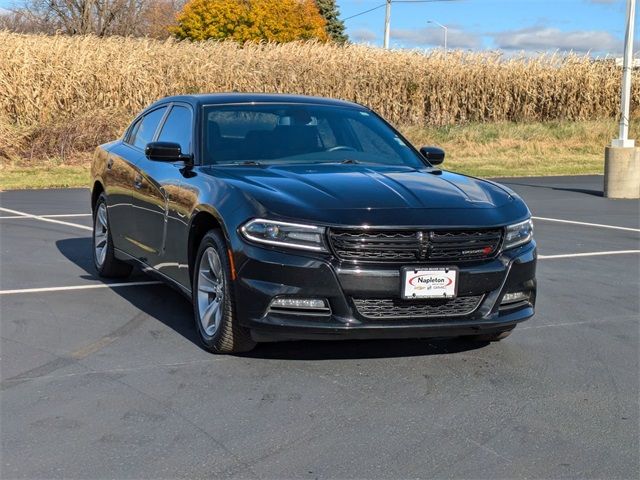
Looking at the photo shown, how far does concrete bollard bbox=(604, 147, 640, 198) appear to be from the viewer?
18125 mm

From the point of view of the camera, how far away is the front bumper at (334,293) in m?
5.55

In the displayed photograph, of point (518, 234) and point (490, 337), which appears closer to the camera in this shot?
point (518, 234)

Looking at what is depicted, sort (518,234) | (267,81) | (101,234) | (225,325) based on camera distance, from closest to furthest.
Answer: (225,325), (518,234), (101,234), (267,81)

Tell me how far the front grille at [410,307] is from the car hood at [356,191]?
45cm

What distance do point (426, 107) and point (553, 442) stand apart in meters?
28.5

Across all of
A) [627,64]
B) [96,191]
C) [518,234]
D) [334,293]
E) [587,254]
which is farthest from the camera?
[627,64]

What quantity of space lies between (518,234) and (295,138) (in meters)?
1.87

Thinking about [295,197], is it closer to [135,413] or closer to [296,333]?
[296,333]

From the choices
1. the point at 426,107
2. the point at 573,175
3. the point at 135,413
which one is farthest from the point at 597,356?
the point at 426,107

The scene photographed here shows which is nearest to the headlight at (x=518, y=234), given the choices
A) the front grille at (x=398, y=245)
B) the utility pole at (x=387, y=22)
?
the front grille at (x=398, y=245)

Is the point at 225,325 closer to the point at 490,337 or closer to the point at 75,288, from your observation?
the point at 490,337

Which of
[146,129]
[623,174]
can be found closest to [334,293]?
[146,129]

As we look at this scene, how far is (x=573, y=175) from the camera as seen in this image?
24406 millimetres

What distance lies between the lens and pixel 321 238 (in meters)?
5.60
